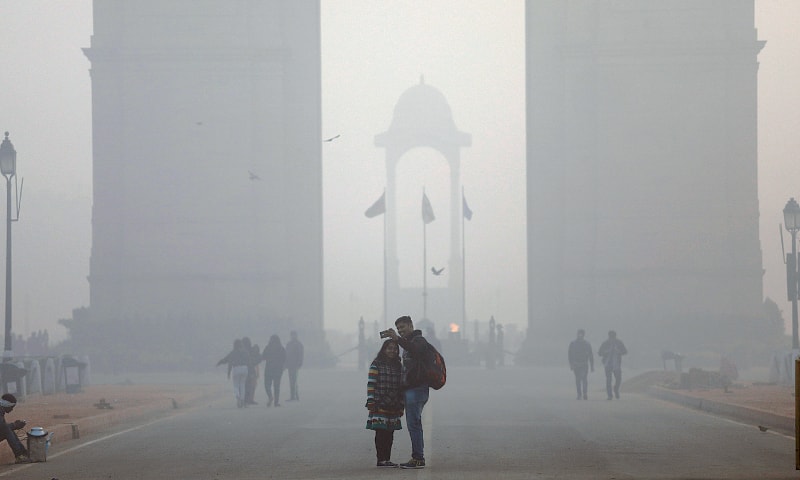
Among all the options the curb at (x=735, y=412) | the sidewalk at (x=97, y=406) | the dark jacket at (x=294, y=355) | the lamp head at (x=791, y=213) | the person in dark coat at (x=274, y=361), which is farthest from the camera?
the lamp head at (x=791, y=213)

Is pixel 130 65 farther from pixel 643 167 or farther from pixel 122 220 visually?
pixel 643 167

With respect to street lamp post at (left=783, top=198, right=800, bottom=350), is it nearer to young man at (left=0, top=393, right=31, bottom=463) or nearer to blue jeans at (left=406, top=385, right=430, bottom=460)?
blue jeans at (left=406, top=385, right=430, bottom=460)

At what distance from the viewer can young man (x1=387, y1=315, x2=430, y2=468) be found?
1703 cm

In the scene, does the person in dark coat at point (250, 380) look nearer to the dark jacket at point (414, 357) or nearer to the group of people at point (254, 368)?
the group of people at point (254, 368)

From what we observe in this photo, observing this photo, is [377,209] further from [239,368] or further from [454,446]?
[454,446]

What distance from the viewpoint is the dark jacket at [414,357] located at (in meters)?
17.0

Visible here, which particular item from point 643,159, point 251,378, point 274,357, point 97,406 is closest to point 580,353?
point 274,357

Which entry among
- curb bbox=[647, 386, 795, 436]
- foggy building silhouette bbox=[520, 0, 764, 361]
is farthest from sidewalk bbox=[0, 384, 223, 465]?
foggy building silhouette bbox=[520, 0, 764, 361]

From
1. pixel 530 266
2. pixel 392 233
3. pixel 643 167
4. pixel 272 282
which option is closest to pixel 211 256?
pixel 272 282

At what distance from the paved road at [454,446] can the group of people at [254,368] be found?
29.4 inches

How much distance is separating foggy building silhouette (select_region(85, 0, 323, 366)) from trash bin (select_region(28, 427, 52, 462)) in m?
45.7

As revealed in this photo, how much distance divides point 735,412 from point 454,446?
28.6 ft

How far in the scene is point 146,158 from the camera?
65625 mm

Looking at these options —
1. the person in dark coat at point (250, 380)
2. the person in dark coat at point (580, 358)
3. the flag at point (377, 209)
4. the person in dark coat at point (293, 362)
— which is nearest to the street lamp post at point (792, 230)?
the person in dark coat at point (580, 358)
